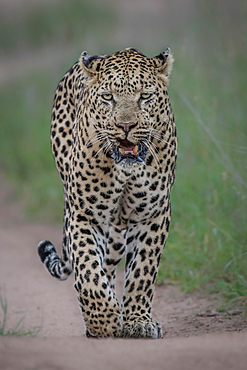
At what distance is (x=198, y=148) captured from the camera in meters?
7.24

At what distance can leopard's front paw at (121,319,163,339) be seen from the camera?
14.1ft

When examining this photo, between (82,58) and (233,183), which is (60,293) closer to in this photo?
(233,183)

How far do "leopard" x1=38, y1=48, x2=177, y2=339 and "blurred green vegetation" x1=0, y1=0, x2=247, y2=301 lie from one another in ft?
2.93

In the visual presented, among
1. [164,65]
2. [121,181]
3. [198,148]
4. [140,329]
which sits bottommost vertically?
[140,329]

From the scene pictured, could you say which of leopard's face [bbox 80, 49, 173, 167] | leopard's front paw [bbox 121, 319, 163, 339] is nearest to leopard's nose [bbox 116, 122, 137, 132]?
leopard's face [bbox 80, 49, 173, 167]

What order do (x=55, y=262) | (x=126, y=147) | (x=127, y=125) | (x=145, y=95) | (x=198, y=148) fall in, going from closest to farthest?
1. (x=127, y=125)
2. (x=126, y=147)
3. (x=145, y=95)
4. (x=55, y=262)
5. (x=198, y=148)

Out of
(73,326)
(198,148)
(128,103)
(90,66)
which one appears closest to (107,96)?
(128,103)

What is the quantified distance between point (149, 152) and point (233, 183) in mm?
2099

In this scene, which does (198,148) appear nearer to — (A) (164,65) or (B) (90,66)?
(A) (164,65)

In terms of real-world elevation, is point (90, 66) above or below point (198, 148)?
above

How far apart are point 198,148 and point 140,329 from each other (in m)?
3.36

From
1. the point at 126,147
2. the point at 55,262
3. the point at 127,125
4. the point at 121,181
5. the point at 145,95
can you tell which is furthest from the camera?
the point at 55,262

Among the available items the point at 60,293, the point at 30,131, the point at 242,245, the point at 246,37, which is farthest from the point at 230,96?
the point at 30,131

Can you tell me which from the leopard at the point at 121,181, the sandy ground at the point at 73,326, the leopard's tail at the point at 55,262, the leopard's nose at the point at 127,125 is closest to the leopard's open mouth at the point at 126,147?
the leopard at the point at 121,181
